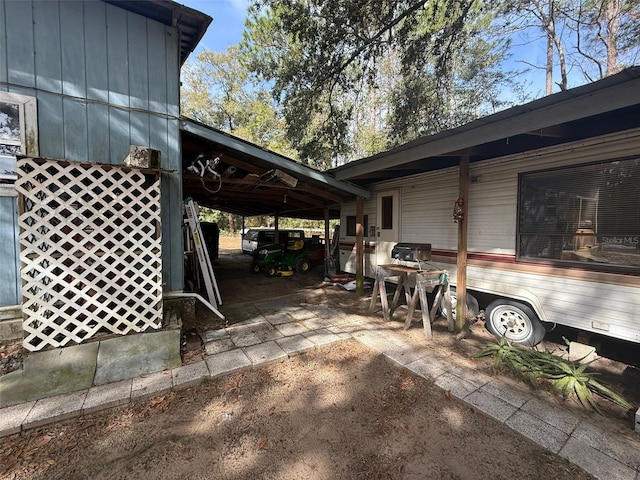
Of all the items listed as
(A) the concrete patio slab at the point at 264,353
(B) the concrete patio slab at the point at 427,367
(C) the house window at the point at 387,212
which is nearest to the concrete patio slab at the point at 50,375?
(A) the concrete patio slab at the point at 264,353

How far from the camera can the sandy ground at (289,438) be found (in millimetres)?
1806

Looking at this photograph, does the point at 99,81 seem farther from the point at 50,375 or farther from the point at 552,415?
the point at 552,415

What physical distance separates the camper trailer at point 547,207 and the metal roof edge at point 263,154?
2.42 feet

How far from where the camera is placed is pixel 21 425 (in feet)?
6.84

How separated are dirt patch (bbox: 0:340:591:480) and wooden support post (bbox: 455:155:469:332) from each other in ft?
5.34

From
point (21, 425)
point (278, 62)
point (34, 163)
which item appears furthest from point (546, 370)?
point (278, 62)

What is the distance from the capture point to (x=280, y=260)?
28.8 feet

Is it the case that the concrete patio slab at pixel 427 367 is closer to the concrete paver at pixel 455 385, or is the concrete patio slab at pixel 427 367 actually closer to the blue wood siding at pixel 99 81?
the concrete paver at pixel 455 385

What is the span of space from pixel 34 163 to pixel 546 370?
558 centimetres

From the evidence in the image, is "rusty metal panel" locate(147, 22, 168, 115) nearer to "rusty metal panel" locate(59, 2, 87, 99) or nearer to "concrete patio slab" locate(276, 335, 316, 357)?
"rusty metal panel" locate(59, 2, 87, 99)

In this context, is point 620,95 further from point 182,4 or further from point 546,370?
point 182,4

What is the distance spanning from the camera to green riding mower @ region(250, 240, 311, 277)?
859cm

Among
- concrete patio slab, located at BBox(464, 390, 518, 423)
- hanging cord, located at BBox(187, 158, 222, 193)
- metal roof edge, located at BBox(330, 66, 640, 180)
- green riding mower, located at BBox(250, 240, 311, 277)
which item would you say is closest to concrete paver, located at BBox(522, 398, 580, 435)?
concrete patio slab, located at BBox(464, 390, 518, 423)

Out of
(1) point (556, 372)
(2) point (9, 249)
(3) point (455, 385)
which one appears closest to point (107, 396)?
(2) point (9, 249)
